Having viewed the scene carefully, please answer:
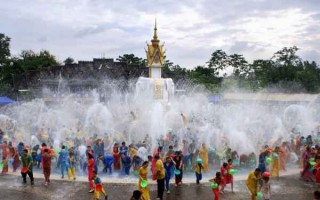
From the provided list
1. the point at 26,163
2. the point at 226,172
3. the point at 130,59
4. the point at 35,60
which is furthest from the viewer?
the point at 130,59

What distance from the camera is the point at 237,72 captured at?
3027 inches

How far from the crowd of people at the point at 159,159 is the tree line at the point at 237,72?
38361mm

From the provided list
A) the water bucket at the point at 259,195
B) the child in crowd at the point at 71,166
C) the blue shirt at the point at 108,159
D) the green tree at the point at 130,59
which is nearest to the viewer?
the water bucket at the point at 259,195

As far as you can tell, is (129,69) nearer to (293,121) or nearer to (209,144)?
(293,121)

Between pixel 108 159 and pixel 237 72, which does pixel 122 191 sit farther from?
pixel 237 72

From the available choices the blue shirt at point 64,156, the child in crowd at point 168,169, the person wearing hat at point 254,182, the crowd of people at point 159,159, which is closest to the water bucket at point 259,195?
the person wearing hat at point 254,182

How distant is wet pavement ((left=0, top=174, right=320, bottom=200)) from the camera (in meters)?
12.8

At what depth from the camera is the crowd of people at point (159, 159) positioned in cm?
1355

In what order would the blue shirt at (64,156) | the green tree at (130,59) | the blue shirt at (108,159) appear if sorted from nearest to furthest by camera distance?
1. the blue shirt at (64,156)
2. the blue shirt at (108,159)
3. the green tree at (130,59)

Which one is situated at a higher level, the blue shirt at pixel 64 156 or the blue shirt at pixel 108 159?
the blue shirt at pixel 64 156

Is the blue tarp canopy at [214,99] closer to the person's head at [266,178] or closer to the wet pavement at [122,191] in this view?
the wet pavement at [122,191]

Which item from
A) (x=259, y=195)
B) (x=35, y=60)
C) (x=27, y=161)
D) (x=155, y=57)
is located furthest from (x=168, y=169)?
(x=35, y=60)

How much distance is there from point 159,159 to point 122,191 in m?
1.89

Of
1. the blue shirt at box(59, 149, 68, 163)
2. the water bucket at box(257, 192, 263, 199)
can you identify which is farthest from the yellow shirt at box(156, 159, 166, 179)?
the blue shirt at box(59, 149, 68, 163)
